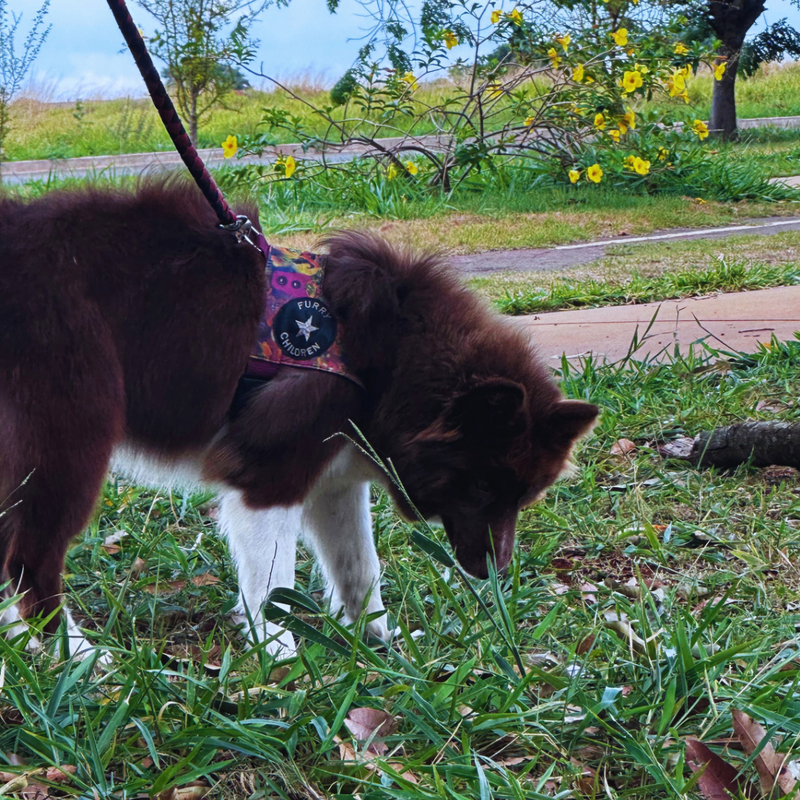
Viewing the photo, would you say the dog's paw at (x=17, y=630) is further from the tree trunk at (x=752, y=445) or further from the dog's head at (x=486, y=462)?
the tree trunk at (x=752, y=445)

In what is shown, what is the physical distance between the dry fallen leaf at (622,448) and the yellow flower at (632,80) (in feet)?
24.4

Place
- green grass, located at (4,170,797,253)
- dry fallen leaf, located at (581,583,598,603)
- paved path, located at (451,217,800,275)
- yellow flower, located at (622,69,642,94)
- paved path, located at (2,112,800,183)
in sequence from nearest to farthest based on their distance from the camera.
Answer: dry fallen leaf, located at (581,583,598,603) → paved path, located at (451,217,800,275) → green grass, located at (4,170,797,253) → yellow flower, located at (622,69,642,94) → paved path, located at (2,112,800,183)

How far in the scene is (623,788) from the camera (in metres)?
1.99

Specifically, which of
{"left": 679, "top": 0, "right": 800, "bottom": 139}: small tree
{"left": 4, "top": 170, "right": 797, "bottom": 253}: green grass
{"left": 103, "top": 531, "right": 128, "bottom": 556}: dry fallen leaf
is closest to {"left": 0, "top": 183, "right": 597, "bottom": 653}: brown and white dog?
{"left": 103, "top": 531, "right": 128, "bottom": 556}: dry fallen leaf

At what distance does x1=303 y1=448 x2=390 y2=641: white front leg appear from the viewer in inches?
125

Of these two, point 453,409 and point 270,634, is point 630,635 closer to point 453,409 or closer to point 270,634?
point 453,409

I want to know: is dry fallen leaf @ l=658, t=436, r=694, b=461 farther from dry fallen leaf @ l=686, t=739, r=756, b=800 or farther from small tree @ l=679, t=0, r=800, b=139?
small tree @ l=679, t=0, r=800, b=139

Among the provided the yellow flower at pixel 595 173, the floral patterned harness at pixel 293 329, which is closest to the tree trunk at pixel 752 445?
the floral patterned harness at pixel 293 329

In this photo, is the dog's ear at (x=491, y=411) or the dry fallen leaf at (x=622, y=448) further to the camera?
the dry fallen leaf at (x=622, y=448)

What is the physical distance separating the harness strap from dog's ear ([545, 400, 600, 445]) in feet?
3.77

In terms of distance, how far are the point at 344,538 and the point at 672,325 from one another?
10.5 ft

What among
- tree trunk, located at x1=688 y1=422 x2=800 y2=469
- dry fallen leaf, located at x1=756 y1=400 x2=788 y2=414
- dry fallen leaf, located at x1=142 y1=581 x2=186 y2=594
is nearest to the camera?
dry fallen leaf, located at x1=142 y1=581 x2=186 y2=594

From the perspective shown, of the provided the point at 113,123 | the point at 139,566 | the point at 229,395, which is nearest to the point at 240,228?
the point at 229,395

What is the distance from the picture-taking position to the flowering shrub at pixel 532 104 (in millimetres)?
10898
